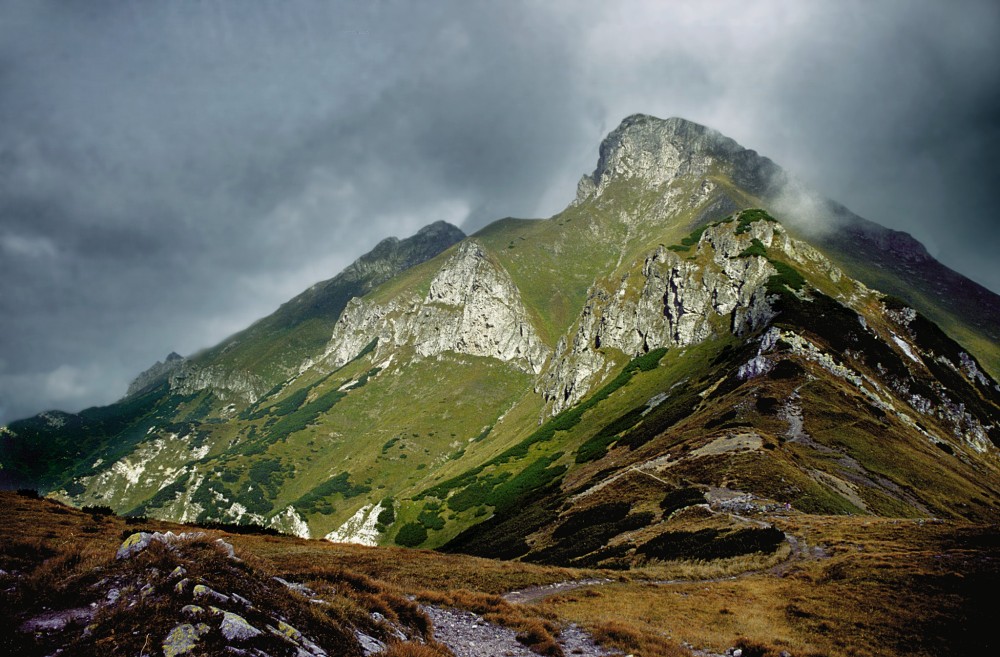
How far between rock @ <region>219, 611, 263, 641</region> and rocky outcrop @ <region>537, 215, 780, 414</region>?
119 metres

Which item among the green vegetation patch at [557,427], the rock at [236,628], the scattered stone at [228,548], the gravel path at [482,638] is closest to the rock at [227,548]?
the scattered stone at [228,548]

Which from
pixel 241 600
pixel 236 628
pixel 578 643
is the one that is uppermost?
pixel 241 600

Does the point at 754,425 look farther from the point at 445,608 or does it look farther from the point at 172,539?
the point at 172,539

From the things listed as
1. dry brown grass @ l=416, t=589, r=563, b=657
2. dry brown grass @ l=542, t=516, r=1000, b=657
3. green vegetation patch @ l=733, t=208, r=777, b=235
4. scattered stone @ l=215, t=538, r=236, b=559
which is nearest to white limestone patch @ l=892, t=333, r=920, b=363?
green vegetation patch @ l=733, t=208, r=777, b=235

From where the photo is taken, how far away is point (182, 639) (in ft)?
23.4

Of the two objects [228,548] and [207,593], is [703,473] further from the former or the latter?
[207,593]

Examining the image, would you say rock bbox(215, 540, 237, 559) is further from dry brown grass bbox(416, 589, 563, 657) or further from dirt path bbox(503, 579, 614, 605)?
dirt path bbox(503, 579, 614, 605)

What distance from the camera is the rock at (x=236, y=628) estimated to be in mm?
7508

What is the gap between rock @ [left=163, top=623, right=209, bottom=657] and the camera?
6.97m

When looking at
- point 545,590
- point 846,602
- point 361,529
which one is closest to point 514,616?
point 545,590

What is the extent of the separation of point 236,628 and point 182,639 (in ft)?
2.50

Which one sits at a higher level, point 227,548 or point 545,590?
point 227,548

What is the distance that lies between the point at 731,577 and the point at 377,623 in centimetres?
2876

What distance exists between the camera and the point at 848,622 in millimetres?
20156
